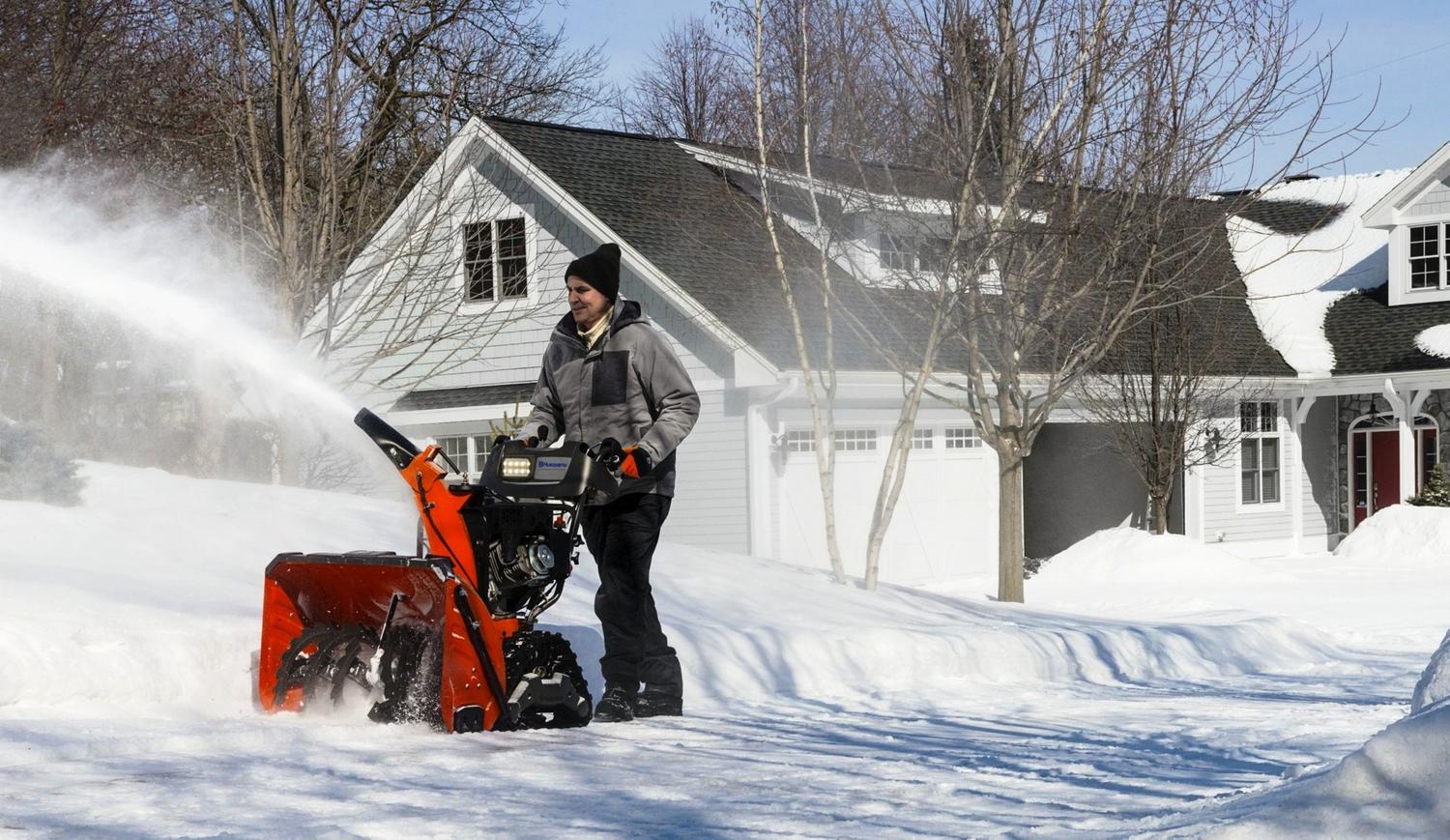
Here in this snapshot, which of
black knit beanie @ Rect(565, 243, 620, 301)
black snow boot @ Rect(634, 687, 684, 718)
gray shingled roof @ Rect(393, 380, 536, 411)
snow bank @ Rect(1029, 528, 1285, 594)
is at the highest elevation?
black knit beanie @ Rect(565, 243, 620, 301)

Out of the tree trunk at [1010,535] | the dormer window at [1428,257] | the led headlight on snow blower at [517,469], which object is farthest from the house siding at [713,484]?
the led headlight on snow blower at [517,469]

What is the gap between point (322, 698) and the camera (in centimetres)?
741

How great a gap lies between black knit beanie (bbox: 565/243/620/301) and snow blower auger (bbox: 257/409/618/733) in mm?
824

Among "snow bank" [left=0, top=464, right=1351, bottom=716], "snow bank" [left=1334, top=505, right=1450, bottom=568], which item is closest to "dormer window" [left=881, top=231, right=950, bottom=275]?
"snow bank" [left=0, top=464, right=1351, bottom=716]

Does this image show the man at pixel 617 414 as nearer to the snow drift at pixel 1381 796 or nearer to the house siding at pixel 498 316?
the snow drift at pixel 1381 796

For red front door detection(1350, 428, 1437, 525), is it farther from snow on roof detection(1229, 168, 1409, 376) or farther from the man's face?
the man's face

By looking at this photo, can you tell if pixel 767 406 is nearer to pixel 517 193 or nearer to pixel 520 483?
pixel 517 193

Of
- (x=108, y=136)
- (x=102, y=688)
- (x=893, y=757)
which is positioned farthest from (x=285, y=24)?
(x=893, y=757)

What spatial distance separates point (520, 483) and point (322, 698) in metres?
1.30

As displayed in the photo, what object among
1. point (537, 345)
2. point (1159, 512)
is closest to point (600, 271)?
point (537, 345)

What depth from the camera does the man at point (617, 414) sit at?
768 cm

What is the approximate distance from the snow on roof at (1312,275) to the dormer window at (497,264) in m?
12.0

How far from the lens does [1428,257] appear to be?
28.2m

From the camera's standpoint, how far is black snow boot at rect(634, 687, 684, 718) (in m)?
8.01
